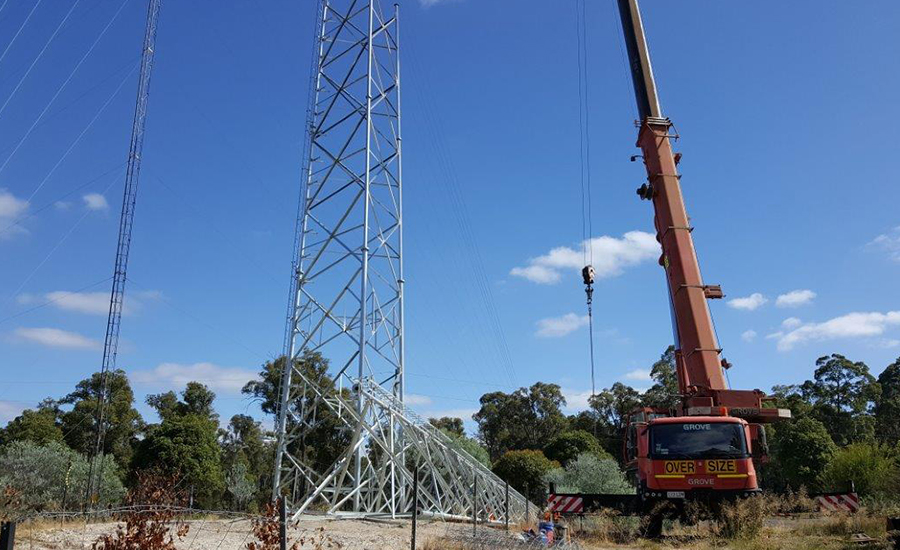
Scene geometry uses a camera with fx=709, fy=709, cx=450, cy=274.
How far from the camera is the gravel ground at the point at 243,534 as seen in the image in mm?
10320

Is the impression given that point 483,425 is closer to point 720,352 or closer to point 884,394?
point 884,394

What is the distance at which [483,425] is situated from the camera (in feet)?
231

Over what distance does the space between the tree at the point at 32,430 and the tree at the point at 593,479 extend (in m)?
34.9

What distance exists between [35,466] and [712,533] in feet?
108

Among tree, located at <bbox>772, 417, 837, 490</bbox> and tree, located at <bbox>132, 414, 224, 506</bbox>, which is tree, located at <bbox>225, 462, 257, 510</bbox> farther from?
tree, located at <bbox>772, 417, 837, 490</bbox>

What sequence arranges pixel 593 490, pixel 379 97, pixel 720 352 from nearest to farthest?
pixel 720 352
pixel 379 97
pixel 593 490

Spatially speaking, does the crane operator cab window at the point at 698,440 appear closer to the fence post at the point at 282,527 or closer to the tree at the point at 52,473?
A: the fence post at the point at 282,527

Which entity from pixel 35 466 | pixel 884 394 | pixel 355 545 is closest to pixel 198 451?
pixel 35 466

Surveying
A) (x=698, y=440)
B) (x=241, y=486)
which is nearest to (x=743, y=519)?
(x=698, y=440)

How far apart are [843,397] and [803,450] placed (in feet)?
70.1

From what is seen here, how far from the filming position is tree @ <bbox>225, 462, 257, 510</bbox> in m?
45.5

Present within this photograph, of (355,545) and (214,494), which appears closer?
(355,545)

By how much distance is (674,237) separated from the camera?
17.0 m

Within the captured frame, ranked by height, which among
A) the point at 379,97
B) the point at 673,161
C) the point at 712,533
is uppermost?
the point at 379,97
